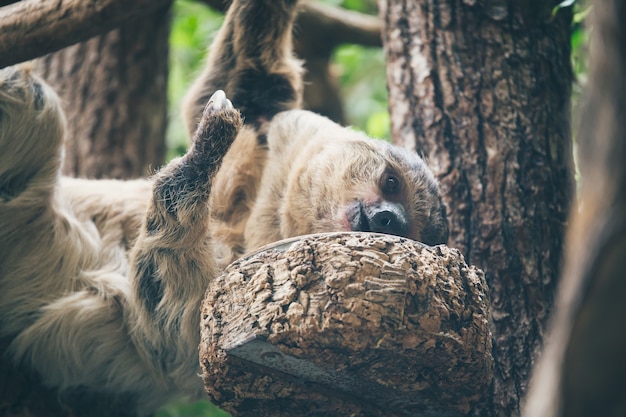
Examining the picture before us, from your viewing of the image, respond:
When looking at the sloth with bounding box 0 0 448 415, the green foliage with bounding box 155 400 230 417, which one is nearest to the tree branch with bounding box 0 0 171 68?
the sloth with bounding box 0 0 448 415

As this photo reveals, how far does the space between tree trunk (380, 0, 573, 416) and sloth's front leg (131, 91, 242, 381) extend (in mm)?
1695

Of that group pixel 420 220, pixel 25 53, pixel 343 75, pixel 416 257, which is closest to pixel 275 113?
pixel 420 220

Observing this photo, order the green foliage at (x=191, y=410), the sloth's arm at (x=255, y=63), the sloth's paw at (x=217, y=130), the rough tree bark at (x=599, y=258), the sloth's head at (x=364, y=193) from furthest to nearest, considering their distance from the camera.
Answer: the green foliage at (x=191, y=410) < the sloth's arm at (x=255, y=63) < the sloth's head at (x=364, y=193) < the sloth's paw at (x=217, y=130) < the rough tree bark at (x=599, y=258)

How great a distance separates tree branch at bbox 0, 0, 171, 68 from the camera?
426 cm

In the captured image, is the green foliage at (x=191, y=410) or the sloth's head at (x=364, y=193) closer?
the sloth's head at (x=364, y=193)

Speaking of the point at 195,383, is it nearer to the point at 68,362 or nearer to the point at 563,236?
the point at 68,362

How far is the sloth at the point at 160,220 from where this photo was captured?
475 centimetres

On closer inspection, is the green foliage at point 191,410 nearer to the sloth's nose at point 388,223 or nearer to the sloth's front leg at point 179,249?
the sloth's front leg at point 179,249

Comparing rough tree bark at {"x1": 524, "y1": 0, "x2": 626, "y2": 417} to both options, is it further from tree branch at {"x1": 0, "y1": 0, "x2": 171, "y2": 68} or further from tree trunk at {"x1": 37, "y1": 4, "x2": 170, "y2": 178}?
tree trunk at {"x1": 37, "y1": 4, "x2": 170, "y2": 178}

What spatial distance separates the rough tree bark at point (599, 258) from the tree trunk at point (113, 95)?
5997 mm

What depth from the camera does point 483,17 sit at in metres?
5.45

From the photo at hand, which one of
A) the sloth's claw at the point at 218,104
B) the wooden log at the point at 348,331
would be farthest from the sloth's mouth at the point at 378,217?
the sloth's claw at the point at 218,104

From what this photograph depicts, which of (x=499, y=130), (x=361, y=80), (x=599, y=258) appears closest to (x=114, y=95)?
(x=499, y=130)

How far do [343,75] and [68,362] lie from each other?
632 cm
